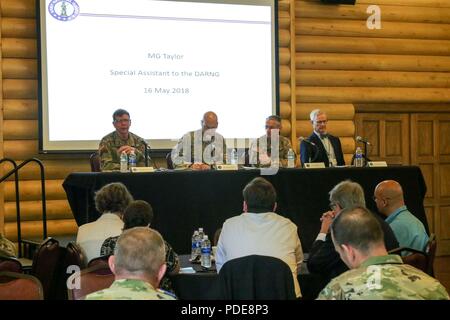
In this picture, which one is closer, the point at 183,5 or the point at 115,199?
the point at 115,199

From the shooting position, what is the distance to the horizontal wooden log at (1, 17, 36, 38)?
291 inches

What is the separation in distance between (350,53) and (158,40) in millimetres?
2560

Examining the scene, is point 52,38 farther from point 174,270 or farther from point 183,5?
point 174,270

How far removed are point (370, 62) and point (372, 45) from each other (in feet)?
0.74

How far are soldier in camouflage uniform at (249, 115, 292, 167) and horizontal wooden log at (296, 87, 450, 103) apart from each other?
1.62 m

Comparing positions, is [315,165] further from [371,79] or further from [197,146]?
[371,79]

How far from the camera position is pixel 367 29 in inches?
351

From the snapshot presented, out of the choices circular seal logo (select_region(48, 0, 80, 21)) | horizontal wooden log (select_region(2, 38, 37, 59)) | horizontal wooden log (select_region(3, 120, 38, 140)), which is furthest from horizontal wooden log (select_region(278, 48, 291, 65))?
horizontal wooden log (select_region(3, 120, 38, 140))

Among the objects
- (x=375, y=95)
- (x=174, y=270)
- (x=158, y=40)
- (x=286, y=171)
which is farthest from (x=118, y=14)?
(x=174, y=270)

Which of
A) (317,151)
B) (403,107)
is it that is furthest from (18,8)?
(403,107)

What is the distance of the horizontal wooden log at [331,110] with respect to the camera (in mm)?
8688

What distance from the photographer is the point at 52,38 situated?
734 centimetres

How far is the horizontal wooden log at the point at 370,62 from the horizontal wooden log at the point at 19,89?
3172mm

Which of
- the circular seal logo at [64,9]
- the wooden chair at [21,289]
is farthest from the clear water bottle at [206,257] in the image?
the circular seal logo at [64,9]
